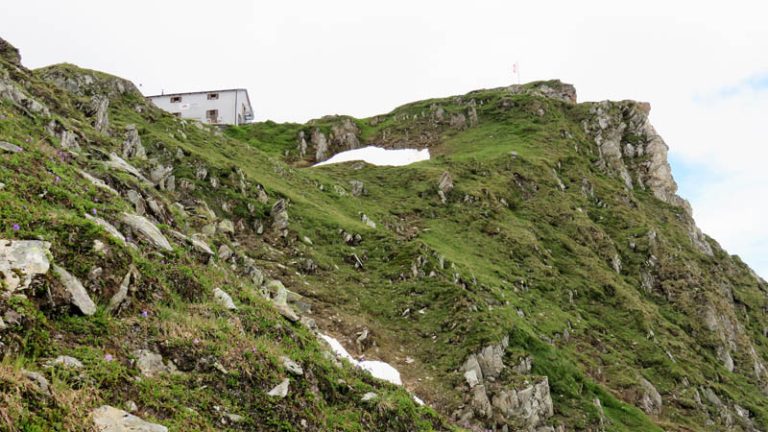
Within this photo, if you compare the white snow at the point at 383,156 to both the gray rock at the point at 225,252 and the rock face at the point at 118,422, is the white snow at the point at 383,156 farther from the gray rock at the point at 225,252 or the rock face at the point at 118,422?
the rock face at the point at 118,422

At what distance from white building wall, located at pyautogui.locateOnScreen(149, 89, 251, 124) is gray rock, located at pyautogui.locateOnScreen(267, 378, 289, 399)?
293 ft

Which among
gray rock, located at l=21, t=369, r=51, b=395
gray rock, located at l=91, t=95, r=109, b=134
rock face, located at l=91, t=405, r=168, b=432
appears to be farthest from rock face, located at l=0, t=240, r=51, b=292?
gray rock, located at l=91, t=95, r=109, b=134

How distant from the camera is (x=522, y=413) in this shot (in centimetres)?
2828

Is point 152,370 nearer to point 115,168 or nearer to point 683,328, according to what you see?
point 115,168

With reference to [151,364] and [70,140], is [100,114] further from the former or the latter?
[151,364]

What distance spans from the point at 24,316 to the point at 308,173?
166 feet

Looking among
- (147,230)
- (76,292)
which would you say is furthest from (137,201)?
(76,292)

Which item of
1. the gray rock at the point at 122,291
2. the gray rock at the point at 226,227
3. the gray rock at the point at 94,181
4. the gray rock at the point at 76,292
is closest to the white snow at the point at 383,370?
the gray rock at the point at 226,227

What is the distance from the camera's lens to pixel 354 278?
118 ft

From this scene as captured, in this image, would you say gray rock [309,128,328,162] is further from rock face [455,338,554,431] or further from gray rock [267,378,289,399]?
gray rock [267,378,289,399]

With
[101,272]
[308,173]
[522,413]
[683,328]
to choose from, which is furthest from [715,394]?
[101,272]

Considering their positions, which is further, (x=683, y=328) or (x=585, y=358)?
(x=683, y=328)

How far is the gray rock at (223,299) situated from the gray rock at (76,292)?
470cm

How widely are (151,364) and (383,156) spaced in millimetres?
76002
